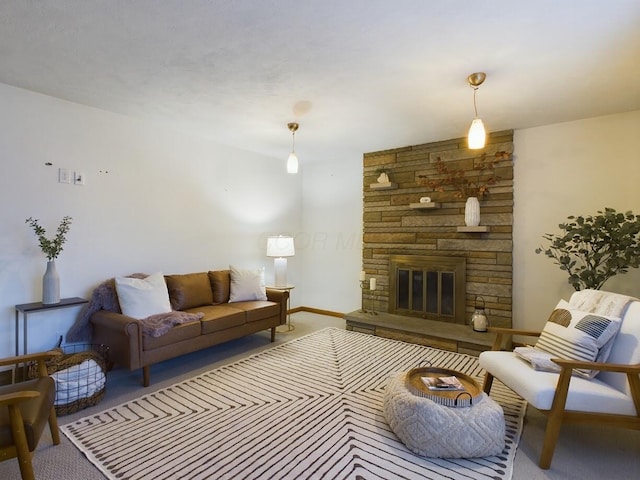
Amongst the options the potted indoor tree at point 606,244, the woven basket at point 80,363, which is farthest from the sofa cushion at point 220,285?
the potted indoor tree at point 606,244

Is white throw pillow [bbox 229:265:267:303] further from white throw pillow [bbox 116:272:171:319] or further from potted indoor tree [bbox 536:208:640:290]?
potted indoor tree [bbox 536:208:640:290]

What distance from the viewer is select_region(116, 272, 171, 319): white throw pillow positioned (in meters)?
3.10

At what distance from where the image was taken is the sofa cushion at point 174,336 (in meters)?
2.88

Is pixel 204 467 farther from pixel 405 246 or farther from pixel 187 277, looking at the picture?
pixel 405 246

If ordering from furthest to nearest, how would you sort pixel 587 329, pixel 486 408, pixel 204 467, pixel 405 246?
pixel 405 246, pixel 587 329, pixel 486 408, pixel 204 467

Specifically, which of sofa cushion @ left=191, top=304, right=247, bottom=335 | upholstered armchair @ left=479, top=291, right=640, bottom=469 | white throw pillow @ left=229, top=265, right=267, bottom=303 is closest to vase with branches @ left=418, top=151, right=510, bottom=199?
upholstered armchair @ left=479, top=291, right=640, bottom=469

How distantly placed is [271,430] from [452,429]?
1150 millimetres

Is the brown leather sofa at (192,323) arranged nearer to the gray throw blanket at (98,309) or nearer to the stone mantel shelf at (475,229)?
the gray throw blanket at (98,309)

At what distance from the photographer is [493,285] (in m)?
4.09

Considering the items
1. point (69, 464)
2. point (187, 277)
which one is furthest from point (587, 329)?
point (187, 277)

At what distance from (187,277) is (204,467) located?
7.76 ft

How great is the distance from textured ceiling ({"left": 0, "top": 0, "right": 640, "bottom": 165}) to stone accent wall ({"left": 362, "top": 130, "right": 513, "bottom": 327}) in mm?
762

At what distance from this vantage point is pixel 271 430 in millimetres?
2258

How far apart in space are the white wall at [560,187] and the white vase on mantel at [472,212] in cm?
43
